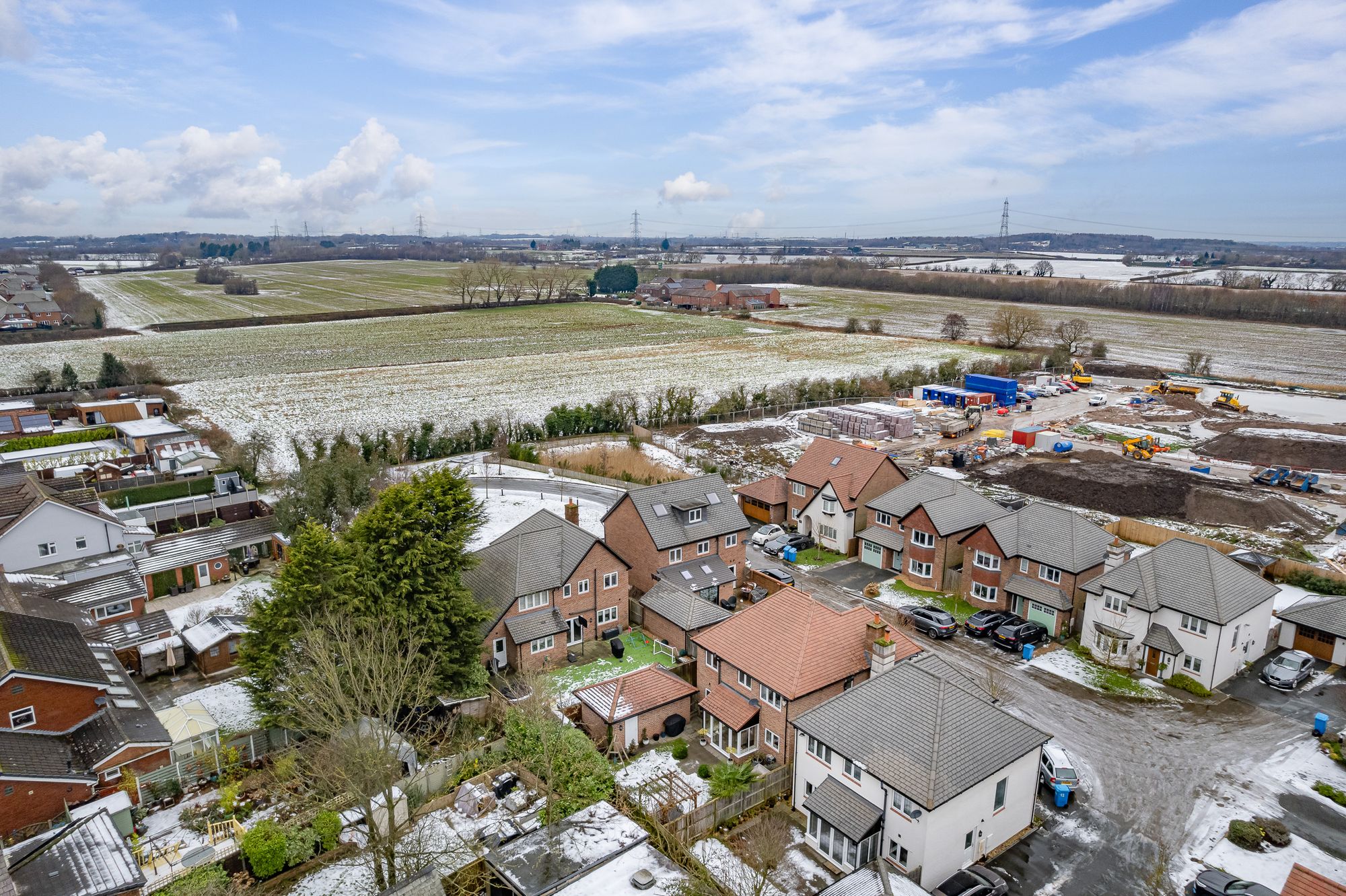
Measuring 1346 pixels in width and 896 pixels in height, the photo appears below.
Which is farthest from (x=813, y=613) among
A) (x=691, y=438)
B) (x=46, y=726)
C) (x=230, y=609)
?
(x=691, y=438)

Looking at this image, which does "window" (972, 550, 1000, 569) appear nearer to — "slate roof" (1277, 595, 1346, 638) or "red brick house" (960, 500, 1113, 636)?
"red brick house" (960, 500, 1113, 636)

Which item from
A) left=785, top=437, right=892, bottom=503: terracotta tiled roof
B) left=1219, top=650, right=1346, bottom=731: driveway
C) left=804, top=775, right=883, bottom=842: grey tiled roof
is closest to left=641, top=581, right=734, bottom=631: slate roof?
left=804, top=775, right=883, bottom=842: grey tiled roof

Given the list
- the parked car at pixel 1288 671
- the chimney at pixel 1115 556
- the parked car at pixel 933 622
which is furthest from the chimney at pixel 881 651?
the parked car at pixel 1288 671

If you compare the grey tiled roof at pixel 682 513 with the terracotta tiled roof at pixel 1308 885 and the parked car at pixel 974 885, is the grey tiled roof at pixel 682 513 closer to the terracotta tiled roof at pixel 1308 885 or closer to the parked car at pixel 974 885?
the parked car at pixel 974 885

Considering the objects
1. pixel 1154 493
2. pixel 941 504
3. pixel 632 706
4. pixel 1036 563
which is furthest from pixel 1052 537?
pixel 1154 493

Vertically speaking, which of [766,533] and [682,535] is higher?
[682,535]

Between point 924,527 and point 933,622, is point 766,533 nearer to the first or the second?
point 924,527

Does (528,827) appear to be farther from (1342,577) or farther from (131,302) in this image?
(131,302)
